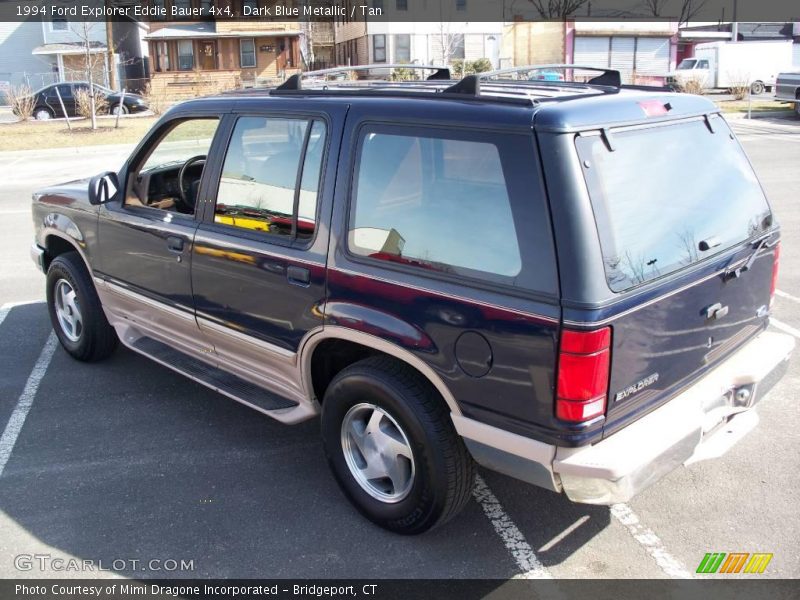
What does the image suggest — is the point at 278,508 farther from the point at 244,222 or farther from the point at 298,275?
the point at 244,222

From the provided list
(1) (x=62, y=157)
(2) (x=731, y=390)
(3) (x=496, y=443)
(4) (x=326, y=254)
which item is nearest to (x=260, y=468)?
(4) (x=326, y=254)

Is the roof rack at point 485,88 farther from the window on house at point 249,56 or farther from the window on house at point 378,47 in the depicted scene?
the window on house at point 249,56

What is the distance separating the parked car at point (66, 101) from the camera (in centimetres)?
3019

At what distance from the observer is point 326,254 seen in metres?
3.51

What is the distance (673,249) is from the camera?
310cm

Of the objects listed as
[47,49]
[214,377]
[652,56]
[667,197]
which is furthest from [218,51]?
[667,197]

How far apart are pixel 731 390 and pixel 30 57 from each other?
50.1 metres

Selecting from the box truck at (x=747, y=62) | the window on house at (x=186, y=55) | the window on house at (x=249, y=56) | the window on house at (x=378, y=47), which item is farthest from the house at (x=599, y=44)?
the window on house at (x=186, y=55)

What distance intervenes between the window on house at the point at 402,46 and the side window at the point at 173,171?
41.2 m

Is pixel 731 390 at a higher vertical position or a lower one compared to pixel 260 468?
higher

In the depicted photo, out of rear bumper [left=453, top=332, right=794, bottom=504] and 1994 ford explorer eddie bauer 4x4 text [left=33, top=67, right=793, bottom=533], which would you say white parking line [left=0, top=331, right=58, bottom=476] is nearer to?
1994 ford explorer eddie bauer 4x4 text [left=33, top=67, right=793, bottom=533]

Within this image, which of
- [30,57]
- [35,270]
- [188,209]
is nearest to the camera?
[188,209]

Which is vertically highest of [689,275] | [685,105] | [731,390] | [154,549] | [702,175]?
[685,105]

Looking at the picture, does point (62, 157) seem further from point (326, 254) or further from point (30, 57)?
point (30, 57)
